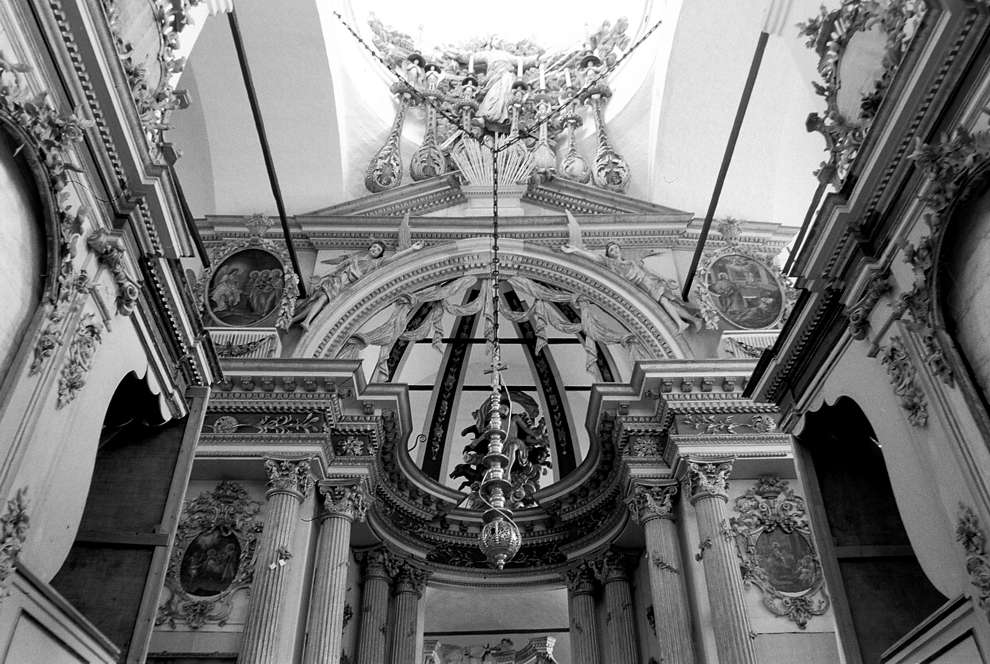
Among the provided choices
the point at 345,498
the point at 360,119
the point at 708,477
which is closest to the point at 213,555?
the point at 345,498

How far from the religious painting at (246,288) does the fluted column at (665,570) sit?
5.59 metres

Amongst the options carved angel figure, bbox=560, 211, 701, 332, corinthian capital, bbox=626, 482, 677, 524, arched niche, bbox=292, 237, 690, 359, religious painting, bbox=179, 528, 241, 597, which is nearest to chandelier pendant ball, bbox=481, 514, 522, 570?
corinthian capital, bbox=626, 482, 677, 524

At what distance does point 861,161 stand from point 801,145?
7.65m

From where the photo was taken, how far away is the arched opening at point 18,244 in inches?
165

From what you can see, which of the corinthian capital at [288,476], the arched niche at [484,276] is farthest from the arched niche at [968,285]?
the corinthian capital at [288,476]

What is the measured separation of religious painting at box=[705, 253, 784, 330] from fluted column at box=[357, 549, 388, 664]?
6124 millimetres

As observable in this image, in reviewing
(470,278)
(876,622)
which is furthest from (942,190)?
(470,278)

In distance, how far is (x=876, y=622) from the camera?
226 inches

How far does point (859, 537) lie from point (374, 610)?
760 centimetres

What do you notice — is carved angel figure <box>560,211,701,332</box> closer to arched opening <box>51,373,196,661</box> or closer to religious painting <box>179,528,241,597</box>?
religious painting <box>179,528,241,597</box>

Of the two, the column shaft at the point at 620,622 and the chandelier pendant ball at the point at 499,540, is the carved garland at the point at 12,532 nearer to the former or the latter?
the chandelier pendant ball at the point at 499,540

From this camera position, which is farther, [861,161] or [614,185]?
[614,185]

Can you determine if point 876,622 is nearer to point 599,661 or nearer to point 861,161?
point 861,161

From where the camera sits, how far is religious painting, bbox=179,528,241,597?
9.10 meters
